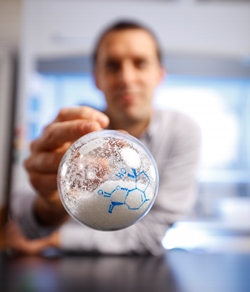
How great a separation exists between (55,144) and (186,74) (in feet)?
5.91

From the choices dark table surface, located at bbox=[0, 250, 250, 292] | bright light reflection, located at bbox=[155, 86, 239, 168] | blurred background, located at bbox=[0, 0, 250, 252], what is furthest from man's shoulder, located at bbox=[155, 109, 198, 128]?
bright light reflection, located at bbox=[155, 86, 239, 168]

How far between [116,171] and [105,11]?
1953mm

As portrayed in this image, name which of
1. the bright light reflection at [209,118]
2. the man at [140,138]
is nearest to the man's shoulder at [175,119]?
the man at [140,138]

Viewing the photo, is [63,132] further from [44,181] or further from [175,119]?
[175,119]

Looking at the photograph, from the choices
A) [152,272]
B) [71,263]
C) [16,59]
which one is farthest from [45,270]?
[16,59]

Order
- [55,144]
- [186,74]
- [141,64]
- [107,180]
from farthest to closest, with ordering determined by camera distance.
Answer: [186,74]
[141,64]
[55,144]
[107,180]

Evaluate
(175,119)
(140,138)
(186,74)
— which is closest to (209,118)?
(186,74)

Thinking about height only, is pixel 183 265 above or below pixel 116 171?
below

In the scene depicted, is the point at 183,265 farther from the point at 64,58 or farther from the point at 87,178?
the point at 64,58

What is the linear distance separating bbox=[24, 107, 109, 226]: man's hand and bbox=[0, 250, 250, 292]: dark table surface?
0.09 metres

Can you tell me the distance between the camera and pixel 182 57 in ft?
6.84

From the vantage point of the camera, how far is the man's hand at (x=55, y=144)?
14.9 inches

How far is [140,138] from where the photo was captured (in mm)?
740

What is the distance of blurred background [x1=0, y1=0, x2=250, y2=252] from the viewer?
1.97 meters
